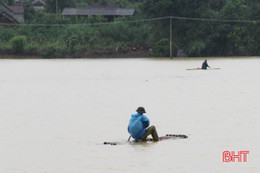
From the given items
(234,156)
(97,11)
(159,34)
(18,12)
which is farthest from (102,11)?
(234,156)

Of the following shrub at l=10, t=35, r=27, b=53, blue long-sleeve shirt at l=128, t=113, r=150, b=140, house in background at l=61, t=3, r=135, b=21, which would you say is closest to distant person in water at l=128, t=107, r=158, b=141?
blue long-sleeve shirt at l=128, t=113, r=150, b=140

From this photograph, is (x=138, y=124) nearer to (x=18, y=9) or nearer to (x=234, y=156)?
(x=234, y=156)

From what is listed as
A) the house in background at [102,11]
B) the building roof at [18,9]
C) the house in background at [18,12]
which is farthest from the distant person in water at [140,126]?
the building roof at [18,9]

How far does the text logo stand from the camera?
13008mm

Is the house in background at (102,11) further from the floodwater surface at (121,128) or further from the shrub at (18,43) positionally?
the floodwater surface at (121,128)

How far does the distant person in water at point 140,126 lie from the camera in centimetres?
1447

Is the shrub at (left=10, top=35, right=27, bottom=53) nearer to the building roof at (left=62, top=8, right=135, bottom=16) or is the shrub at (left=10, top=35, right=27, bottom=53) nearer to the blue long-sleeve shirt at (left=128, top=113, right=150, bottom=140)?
the building roof at (left=62, top=8, right=135, bottom=16)

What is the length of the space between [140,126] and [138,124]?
0.08m

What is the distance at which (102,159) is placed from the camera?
1316 centimetres

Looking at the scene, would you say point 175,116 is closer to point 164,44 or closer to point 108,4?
point 164,44

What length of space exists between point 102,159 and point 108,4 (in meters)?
97.2

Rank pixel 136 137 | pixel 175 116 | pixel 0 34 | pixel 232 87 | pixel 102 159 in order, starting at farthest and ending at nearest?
1. pixel 0 34
2. pixel 232 87
3. pixel 175 116
4. pixel 136 137
5. pixel 102 159

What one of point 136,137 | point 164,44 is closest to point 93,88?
point 136,137

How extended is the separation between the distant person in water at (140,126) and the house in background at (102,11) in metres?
90.5
